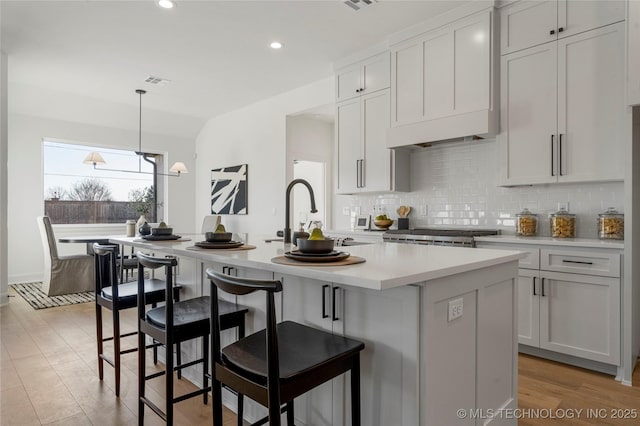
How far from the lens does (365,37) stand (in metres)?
4.06

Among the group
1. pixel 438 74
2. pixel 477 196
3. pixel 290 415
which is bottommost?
pixel 290 415

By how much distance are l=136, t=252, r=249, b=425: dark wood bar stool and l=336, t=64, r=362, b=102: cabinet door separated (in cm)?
326

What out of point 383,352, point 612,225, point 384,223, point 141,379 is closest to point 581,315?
point 612,225

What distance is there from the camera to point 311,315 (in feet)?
5.56

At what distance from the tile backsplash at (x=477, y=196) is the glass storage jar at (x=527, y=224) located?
8 cm

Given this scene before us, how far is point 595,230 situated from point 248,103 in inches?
206

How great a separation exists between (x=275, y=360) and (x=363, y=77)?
3887 mm

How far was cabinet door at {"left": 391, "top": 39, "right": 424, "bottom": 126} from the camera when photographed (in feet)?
12.4

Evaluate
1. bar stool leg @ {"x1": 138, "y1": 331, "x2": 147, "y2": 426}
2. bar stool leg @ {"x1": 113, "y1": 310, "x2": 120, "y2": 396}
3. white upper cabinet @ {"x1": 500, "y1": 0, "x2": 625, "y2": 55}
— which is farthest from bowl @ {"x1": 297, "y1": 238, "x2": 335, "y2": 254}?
white upper cabinet @ {"x1": 500, "y1": 0, "x2": 625, "y2": 55}

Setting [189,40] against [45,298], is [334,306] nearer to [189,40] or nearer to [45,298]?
[189,40]

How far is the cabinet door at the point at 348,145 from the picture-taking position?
14.9 feet

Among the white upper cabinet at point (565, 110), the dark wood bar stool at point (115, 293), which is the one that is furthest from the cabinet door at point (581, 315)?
the dark wood bar stool at point (115, 293)

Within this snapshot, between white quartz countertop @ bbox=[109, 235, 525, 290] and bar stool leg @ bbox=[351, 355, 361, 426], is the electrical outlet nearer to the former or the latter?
white quartz countertop @ bbox=[109, 235, 525, 290]

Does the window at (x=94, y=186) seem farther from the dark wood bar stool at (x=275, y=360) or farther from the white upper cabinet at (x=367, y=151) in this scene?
the dark wood bar stool at (x=275, y=360)
